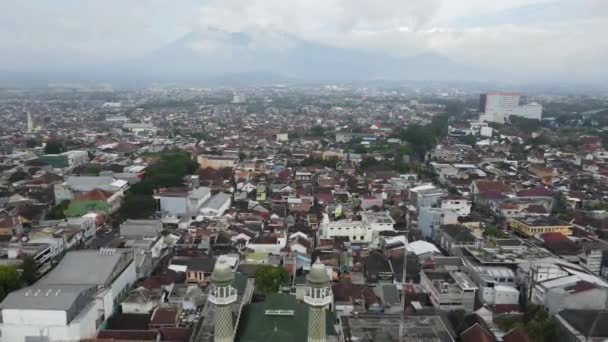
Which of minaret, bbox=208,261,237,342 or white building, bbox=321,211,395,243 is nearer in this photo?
minaret, bbox=208,261,237,342

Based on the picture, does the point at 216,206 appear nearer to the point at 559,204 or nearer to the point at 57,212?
the point at 57,212

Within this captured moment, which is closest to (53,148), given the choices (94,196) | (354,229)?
(94,196)

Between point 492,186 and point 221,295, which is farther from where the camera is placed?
point 492,186

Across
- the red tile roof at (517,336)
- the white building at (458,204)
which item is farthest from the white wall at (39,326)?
the white building at (458,204)

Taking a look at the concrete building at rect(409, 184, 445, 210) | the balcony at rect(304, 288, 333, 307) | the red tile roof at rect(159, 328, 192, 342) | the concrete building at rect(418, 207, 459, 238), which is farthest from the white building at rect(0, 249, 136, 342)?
the concrete building at rect(409, 184, 445, 210)

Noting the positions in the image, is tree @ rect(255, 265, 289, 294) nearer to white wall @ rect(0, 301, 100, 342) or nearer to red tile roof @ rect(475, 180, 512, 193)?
white wall @ rect(0, 301, 100, 342)

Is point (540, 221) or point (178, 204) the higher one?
point (540, 221)

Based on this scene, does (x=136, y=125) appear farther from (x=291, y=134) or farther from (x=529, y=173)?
(x=529, y=173)

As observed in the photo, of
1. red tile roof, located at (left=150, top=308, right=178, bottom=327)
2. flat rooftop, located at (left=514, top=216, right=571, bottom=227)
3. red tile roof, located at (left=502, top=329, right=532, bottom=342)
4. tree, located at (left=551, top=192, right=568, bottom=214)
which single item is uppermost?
flat rooftop, located at (left=514, top=216, right=571, bottom=227)
